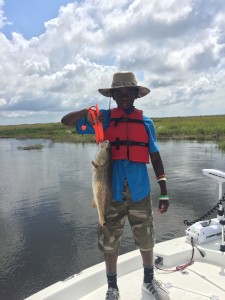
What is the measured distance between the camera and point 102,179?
3.99 meters

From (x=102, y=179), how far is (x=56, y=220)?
33.7ft

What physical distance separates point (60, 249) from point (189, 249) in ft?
20.6

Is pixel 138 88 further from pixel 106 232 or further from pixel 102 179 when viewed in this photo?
pixel 106 232

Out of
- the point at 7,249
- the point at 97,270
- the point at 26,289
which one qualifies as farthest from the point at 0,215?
the point at 97,270

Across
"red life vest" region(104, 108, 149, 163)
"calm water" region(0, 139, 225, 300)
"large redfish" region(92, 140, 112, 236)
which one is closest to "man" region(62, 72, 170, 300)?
"red life vest" region(104, 108, 149, 163)

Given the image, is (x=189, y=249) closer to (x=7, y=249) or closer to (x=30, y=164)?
(x=7, y=249)

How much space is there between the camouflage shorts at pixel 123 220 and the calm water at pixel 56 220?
5.49 meters

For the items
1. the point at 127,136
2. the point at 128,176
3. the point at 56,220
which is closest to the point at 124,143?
the point at 127,136

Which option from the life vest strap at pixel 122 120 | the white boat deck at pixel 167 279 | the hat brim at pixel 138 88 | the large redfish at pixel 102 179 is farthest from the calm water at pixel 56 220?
the hat brim at pixel 138 88

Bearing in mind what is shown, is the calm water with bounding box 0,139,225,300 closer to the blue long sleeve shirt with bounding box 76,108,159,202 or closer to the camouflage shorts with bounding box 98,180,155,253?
the camouflage shorts with bounding box 98,180,155,253

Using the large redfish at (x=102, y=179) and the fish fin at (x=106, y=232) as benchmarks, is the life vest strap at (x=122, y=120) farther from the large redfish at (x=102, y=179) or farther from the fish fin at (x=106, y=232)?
the fish fin at (x=106, y=232)

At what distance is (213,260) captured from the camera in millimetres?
5551

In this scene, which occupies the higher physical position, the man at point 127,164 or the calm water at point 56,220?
the man at point 127,164

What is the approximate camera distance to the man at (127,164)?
4176 mm
